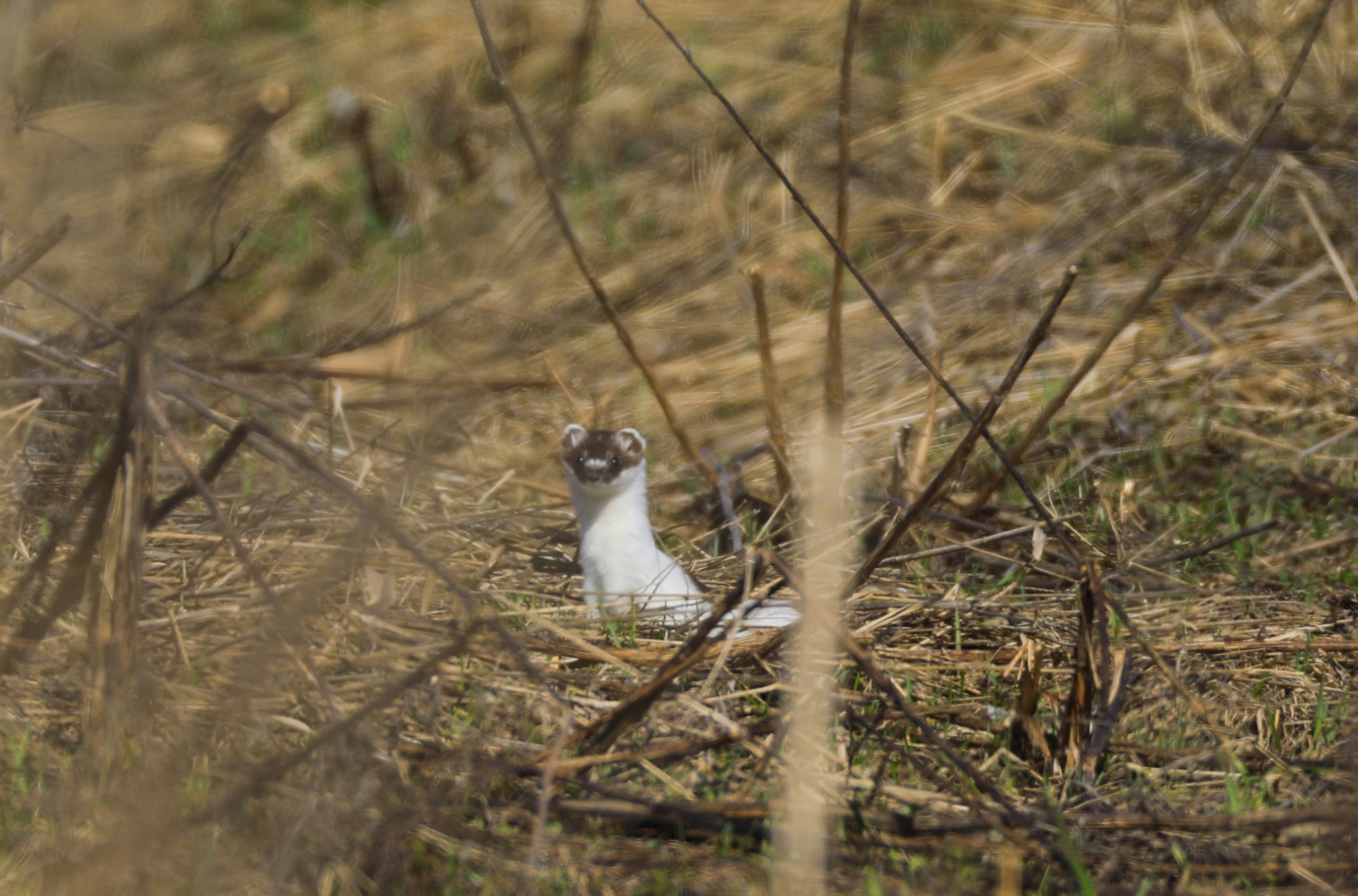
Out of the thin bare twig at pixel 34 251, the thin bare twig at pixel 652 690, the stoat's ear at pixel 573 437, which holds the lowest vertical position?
the thin bare twig at pixel 652 690

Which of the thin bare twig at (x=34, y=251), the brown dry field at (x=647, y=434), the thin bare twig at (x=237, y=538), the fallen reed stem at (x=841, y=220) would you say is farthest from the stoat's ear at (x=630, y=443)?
the thin bare twig at (x=34, y=251)

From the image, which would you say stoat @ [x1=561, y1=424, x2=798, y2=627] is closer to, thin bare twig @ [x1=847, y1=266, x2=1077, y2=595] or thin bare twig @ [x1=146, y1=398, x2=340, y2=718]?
thin bare twig @ [x1=847, y1=266, x2=1077, y2=595]

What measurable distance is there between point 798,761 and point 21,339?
8.07 ft

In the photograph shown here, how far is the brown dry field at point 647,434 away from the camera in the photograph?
7.46 ft

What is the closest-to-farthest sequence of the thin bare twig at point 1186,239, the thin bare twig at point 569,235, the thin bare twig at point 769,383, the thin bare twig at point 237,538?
1. the thin bare twig at point 237,538
2. the thin bare twig at point 1186,239
3. the thin bare twig at point 569,235
4. the thin bare twig at point 769,383

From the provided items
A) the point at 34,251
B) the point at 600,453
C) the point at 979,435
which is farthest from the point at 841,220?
the point at 34,251

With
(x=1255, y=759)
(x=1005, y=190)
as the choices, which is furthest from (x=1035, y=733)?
(x=1005, y=190)

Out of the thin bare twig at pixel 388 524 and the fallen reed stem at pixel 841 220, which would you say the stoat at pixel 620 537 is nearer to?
the fallen reed stem at pixel 841 220

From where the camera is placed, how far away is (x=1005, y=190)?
647cm

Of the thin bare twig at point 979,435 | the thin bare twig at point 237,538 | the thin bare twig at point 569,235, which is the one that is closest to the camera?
the thin bare twig at point 237,538

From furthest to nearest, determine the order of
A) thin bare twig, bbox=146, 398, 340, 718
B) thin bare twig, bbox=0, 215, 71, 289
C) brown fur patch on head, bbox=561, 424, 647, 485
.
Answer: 1. brown fur patch on head, bbox=561, 424, 647, 485
2. thin bare twig, bbox=0, 215, 71, 289
3. thin bare twig, bbox=146, 398, 340, 718

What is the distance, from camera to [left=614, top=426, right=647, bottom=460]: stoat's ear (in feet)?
14.4

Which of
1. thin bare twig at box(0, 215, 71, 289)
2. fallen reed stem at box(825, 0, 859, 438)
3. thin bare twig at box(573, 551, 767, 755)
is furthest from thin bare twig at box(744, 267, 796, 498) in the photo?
thin bare twig at box(0, 215, 71, 289)

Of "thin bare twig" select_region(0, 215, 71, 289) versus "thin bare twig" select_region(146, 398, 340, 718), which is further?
"thin bare twig" select_region(0, 215, 71, 289)
